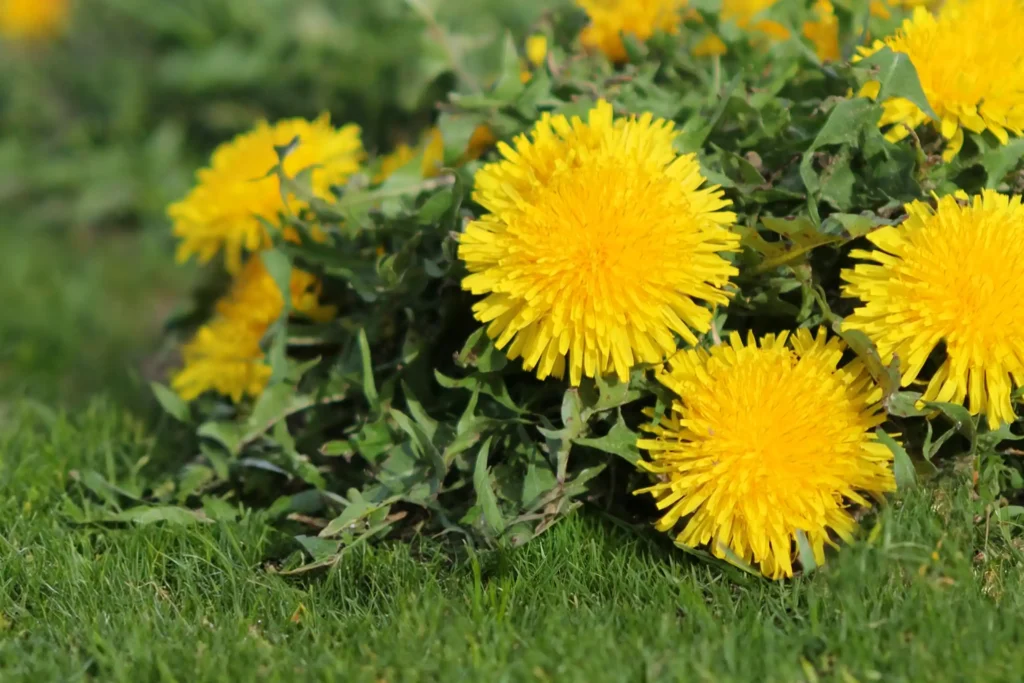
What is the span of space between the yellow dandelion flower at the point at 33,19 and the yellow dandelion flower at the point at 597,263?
3.78 m

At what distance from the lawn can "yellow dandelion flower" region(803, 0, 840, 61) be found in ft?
3.93

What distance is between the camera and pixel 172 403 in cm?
266

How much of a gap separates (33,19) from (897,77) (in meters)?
4.28

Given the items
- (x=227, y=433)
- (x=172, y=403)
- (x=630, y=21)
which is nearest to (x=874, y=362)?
(x=630, y=21)

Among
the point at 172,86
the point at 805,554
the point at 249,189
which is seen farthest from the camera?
the point at 172,86

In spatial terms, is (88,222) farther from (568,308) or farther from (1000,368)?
(1000,368)

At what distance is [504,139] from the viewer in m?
2.55

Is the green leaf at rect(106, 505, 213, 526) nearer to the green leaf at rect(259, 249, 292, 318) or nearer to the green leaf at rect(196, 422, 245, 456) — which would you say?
the green leaf at rect(196, 422, 245, 456)

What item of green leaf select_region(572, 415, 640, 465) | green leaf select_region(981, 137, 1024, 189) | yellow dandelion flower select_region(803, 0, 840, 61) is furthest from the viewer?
yellow dandelion flower select_region(803, 0, 840, 61)

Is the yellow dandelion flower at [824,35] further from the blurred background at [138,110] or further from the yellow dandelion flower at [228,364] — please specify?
the yellow dandelion flower at [228,364]

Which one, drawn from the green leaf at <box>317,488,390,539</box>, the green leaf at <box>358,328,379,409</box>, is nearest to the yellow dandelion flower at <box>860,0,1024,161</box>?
the green leaf at <box>358,328,379,409</box>

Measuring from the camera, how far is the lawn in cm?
172

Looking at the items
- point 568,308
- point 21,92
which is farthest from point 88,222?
point 568,308

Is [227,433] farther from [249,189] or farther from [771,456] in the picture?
[771,456]
